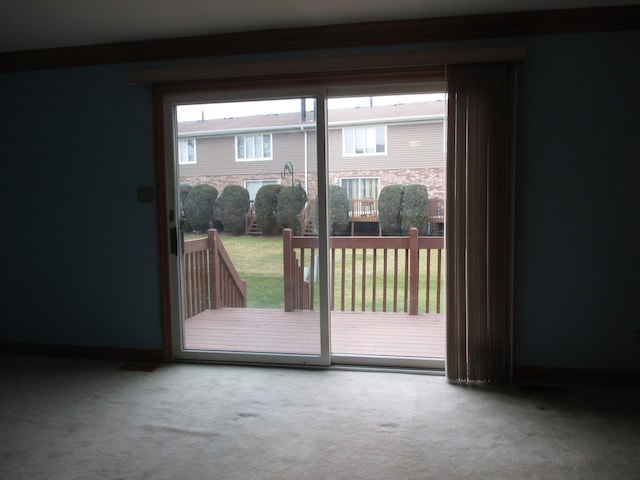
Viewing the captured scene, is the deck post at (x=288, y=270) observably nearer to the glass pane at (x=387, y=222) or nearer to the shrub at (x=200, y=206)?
the glass pane at (x=387, y=222)

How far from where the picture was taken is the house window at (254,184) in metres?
3.04

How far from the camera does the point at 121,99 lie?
310 centimetres

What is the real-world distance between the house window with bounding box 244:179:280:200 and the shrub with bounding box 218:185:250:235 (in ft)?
0.09

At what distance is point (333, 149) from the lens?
10.4 ft

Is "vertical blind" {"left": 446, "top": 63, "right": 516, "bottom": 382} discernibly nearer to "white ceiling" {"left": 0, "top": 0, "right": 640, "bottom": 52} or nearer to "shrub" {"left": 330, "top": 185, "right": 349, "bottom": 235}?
"white ceiling" {"left": 0, "top": 0, "right": 640, "bottom": 52}

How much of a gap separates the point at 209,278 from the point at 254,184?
31.0 inches

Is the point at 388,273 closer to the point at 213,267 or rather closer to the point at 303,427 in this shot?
the point at 213,267

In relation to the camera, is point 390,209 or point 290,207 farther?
→ point 390,209

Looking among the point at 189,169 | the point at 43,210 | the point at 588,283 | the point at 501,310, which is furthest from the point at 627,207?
the point at 43,210

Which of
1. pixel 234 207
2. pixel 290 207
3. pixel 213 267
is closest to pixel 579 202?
pixel 290 207

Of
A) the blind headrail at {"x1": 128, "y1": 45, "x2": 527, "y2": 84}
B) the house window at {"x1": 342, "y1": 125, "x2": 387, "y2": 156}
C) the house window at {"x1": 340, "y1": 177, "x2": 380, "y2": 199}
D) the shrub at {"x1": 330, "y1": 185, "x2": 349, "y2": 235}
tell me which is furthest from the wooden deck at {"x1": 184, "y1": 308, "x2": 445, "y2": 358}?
the blind headrail at {"x1": 128, "y1": 45, "x2": 527, "y2": 84}

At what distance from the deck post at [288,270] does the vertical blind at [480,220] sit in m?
1.07

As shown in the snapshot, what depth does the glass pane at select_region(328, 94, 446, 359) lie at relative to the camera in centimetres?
310

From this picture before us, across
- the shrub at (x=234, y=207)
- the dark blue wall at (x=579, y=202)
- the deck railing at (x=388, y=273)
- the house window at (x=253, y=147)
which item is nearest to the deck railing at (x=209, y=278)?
the shrub at (x=234, y=207)
